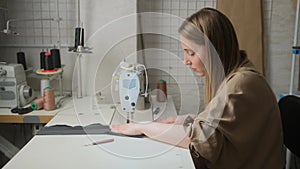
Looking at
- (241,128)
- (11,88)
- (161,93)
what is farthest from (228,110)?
(11,88)

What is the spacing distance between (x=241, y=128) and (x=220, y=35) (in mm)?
328

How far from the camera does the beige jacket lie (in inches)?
39.8

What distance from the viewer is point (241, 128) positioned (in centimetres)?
102

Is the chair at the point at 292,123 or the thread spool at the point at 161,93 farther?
the thread spool at the point at 161,93

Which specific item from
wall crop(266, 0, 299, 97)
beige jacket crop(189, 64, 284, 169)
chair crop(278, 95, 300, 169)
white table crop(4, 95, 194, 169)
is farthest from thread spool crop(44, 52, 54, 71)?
wall crop(266, 0, 299, 97)

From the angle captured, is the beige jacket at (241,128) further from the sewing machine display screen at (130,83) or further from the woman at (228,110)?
the sewing machine display screen at (130,83)

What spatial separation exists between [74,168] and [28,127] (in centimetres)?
139

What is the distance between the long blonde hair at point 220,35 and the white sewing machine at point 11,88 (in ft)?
3.88

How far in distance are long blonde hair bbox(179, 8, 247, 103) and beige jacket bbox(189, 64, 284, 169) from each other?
0.06 meters

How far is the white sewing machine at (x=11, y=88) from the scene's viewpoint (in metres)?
1.86

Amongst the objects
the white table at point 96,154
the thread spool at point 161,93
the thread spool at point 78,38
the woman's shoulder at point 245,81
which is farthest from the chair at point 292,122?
the thread spool at point 78,38

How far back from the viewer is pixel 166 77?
2.38m

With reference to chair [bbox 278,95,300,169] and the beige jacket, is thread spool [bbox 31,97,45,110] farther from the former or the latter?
chair [bbox 278,95,300,169]

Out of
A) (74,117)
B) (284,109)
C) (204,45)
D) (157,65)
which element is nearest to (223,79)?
(204,45)
